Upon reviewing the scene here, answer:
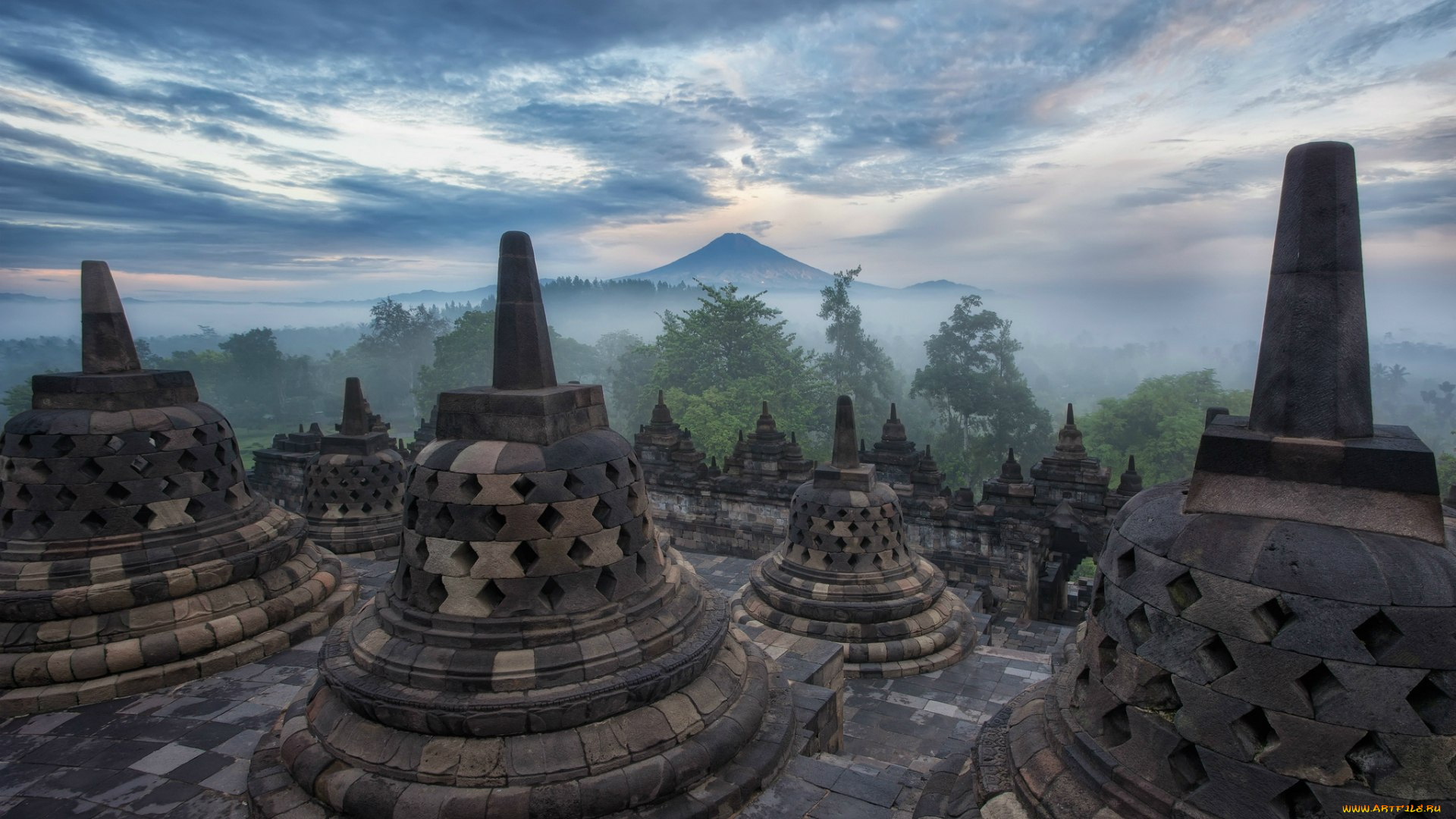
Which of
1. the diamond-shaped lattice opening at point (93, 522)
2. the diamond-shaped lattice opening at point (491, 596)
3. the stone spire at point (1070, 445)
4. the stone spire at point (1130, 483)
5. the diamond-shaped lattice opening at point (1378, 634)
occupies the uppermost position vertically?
the diamond-shaped lattice opening at point (1378, 634)

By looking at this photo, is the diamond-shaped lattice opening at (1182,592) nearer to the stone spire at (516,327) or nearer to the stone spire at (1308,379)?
the stone spire at (1308,379)

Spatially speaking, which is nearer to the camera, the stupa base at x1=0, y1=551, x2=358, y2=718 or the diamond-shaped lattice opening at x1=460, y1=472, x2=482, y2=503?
the diamond-shaped lattice opening at x1=460, y1=472, x2=482, y2=503

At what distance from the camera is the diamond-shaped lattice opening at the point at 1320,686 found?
8.73ft

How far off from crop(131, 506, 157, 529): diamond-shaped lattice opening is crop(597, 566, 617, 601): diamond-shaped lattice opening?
549 cm

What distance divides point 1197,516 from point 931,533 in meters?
13.3

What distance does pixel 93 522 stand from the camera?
677cm

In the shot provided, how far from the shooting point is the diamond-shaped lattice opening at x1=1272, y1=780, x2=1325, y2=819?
2.65 metres

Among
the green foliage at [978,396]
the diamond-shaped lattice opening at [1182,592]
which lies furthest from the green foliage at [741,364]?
the diamond-shaped lattice opening at [1182,592]

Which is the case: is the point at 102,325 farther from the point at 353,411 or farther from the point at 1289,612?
the point at 1289,612

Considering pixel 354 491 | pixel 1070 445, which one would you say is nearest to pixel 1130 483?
pixel 1070 445

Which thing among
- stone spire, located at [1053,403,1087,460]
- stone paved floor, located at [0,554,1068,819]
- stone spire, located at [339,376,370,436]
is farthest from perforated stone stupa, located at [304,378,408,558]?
stone spire, located at [1053,403,1087,460]

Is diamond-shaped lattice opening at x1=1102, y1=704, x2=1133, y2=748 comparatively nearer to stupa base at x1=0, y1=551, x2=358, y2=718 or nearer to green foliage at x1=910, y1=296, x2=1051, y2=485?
stupa base at x1=0, y1=551, x2=358, y2=718

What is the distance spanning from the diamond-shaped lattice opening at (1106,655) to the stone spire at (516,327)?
13.0 ft

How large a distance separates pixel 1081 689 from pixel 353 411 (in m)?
13.2
